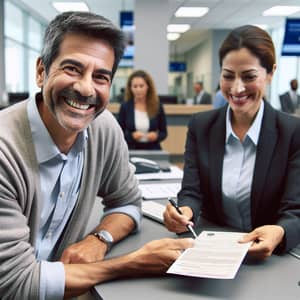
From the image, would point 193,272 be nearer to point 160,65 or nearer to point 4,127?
point 4,127

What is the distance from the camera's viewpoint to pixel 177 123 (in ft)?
18.3

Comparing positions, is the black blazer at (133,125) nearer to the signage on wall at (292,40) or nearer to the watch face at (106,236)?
the watch face at (106,236)

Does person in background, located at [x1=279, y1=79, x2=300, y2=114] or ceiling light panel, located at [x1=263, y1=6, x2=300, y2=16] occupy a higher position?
ceiling light panel, located at [x1=263, y1=6, x2=300, y2=16]

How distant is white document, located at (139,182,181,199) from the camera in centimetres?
161

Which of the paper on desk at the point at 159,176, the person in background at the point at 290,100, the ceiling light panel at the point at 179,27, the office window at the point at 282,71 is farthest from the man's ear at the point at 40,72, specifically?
the office window at the point at 282,71

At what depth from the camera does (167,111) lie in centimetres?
543

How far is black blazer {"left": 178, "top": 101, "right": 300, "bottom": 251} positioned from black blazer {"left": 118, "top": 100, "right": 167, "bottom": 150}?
212cm

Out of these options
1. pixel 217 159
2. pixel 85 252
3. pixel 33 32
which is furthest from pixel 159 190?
pixel 33 32

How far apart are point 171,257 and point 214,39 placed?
10.2 metres

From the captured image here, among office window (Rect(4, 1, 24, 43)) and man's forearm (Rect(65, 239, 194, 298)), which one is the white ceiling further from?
man's forearm (Rect(65, 239, 194, 298))

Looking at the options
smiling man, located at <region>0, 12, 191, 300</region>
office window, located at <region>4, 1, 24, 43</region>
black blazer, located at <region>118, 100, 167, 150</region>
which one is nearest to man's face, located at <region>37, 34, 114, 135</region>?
smiling man, located at <region>0, 12, 191, 300</region>

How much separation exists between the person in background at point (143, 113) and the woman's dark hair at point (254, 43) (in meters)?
2.28

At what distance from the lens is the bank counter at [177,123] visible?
17.9ft

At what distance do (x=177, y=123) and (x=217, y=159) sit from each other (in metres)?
4.37
